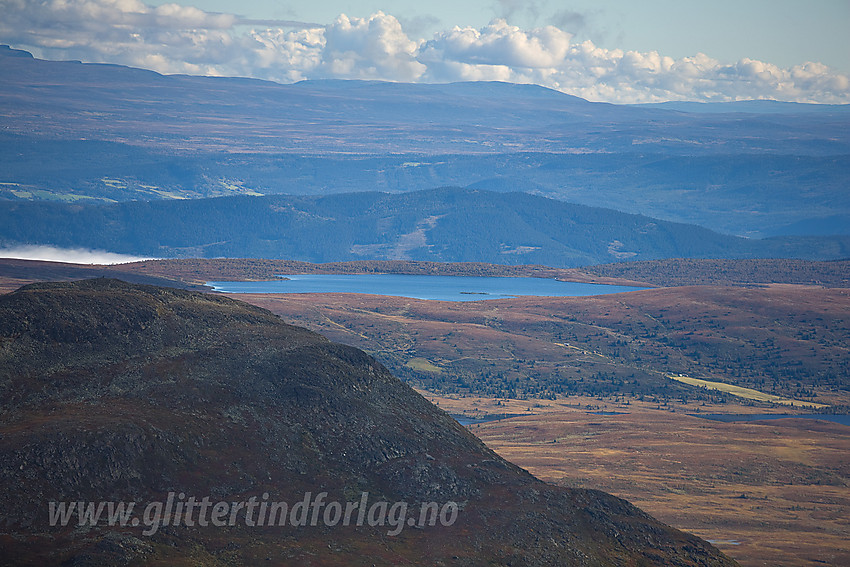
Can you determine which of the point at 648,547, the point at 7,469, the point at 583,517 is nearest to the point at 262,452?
the point at 7,469

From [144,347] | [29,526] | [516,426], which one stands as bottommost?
[516,426]

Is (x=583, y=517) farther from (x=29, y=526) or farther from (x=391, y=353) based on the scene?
(x=391, y=353)

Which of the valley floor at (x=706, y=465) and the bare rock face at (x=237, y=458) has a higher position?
the bare rock face at (x=237, y=458)

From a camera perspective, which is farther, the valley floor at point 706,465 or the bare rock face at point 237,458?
the valley floor at point 706,465

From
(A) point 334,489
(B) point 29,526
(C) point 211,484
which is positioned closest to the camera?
(B) point 29,526

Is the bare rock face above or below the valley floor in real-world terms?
above

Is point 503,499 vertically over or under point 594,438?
over

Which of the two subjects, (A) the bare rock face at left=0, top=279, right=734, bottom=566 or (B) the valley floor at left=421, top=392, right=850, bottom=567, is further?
(B) the valley floor at left=421, top=392, right=850, bottom=567

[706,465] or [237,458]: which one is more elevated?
[237,458]
